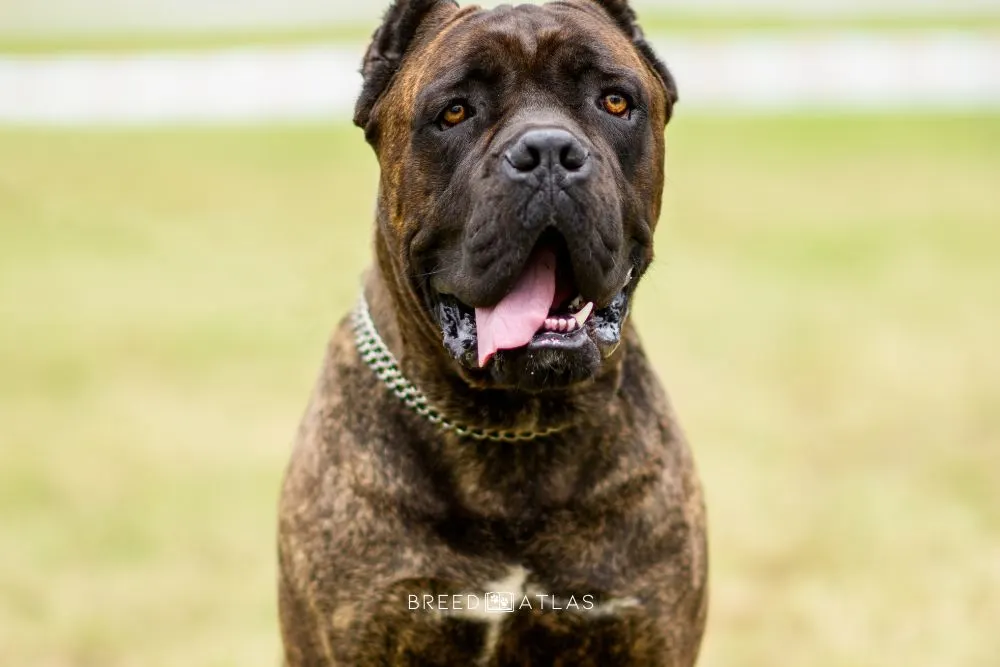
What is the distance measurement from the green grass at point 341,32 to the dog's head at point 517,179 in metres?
19.3

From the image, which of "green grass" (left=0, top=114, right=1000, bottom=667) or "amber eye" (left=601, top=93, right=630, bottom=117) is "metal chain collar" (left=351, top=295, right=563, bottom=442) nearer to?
"amber eye" (left=601, top=93, right=630, bottom=117)

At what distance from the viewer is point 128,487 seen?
7.77 meters

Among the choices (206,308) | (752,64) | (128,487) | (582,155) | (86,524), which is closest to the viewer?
(582,155)

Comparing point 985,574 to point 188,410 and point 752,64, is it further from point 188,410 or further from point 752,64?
point 752,64

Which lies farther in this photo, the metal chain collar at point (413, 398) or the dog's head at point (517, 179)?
the metal chain collar at point (413, 398)

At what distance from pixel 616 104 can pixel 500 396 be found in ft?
2.43

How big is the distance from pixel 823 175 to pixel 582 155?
13225 millimetres

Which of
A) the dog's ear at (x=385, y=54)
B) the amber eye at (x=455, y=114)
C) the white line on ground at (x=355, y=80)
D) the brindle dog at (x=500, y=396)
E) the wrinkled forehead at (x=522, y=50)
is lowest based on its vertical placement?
the brindle dog at (x=500, y=396)

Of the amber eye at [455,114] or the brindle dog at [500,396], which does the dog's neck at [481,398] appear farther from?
the amber eye at [455,114]

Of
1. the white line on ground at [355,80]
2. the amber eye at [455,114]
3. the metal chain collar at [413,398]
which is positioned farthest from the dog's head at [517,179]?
the white line on ground at [355,80]

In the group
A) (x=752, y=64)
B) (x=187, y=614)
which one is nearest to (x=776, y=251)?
(x=187, y=614)

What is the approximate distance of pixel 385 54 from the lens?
412 cm

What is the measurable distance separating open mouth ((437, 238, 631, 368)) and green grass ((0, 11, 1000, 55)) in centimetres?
1953

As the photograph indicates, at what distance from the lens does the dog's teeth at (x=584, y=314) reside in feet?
12.2
